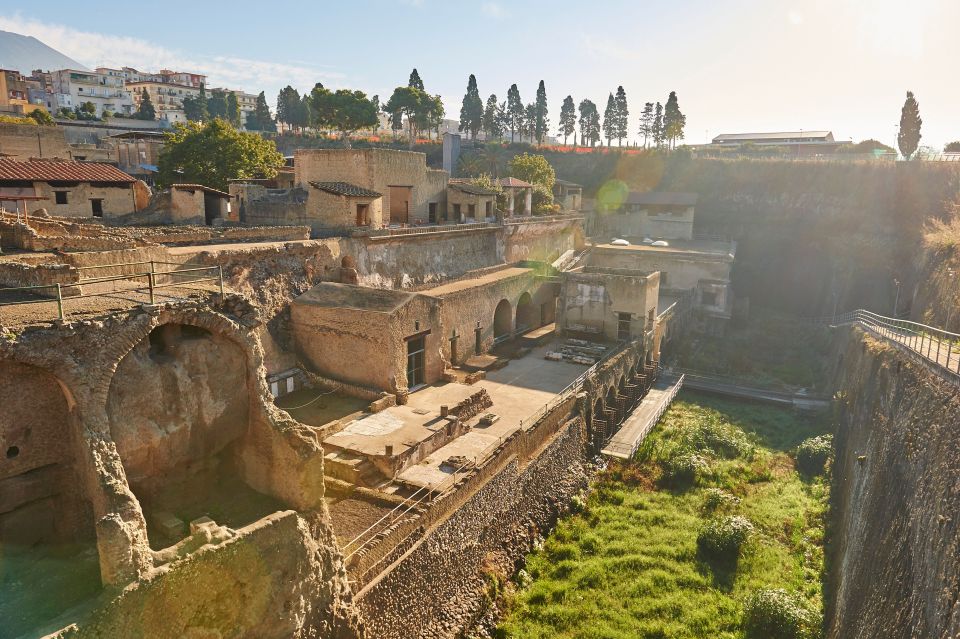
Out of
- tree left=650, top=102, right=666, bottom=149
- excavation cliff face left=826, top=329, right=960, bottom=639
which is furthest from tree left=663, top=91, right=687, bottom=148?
excavation cliff face left=826, top=329, right=960, bottom=639

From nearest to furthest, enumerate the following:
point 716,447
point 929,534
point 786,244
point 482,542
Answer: point 929,534
point 482,542
point 716,447
point 786,244

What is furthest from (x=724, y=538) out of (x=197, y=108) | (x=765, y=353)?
(x=197, y=108)

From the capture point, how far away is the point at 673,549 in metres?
17.3

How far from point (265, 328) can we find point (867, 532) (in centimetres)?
1733

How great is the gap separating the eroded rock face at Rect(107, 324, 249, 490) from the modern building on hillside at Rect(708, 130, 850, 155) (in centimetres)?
7026

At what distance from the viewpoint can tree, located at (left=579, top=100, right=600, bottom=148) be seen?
8706cm

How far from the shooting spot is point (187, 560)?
28.5 feet

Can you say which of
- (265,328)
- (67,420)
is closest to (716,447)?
(265,328)

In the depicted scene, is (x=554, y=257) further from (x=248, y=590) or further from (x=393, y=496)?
(x=248, y=590)

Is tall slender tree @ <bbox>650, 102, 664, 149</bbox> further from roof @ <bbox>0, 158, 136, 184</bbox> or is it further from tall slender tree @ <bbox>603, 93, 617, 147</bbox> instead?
roof @ <bbox>0, 158, 136, 184</bbox>

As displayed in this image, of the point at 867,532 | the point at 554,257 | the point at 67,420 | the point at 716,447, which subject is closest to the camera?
the point at 67,420

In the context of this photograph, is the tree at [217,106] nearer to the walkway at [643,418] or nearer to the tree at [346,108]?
the tree at [346,108]

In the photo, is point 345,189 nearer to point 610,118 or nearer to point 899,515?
point 899,515

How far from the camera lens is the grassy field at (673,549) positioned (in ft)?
48.4
